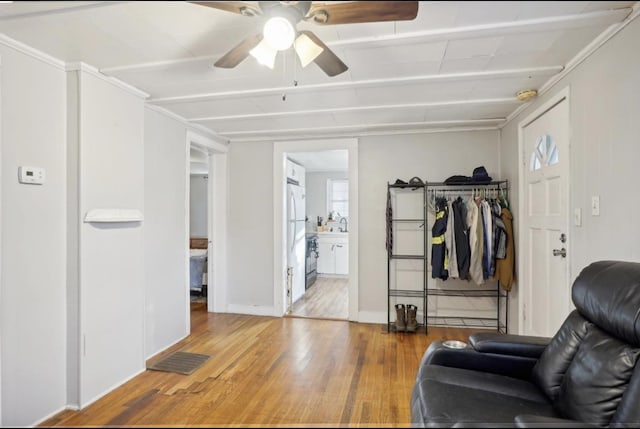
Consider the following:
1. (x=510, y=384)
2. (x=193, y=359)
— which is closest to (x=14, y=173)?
(x=193, y=359)

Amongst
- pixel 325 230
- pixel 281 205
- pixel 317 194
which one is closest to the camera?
pixel 281 205

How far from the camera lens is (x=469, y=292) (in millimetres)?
3688

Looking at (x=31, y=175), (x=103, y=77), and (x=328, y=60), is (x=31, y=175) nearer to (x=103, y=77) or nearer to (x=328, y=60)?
(x=103, y=77)

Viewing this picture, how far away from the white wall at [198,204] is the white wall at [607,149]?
655 cm

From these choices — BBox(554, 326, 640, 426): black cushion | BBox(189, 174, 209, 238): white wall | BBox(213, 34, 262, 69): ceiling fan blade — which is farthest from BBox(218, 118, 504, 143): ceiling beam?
BBox(189, 174, 209, 238): white wall

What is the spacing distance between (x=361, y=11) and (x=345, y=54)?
2.63 feet

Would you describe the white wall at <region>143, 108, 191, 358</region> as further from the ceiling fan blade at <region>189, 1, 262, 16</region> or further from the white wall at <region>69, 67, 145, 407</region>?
the ceiling fan blade at <region>189, 1, 262, 16</region>

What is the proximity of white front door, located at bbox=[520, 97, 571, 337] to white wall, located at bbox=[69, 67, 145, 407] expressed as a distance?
307 centimetres

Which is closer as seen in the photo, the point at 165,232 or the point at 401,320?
the point at 165,232

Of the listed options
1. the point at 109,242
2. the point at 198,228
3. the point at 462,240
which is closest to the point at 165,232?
the point at 109,242

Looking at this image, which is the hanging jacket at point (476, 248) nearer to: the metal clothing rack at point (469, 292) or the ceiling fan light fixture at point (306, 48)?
the metal clothing rack at point (469, 292)

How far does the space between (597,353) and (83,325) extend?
2721 mm

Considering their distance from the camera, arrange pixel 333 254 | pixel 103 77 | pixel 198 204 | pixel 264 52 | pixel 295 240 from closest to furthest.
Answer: pixel 264 52 → pixel 103 77 → pixel 295 240 → pixel 333 254 → pixel 198 204

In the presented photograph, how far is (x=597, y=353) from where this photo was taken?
132 centimetres
